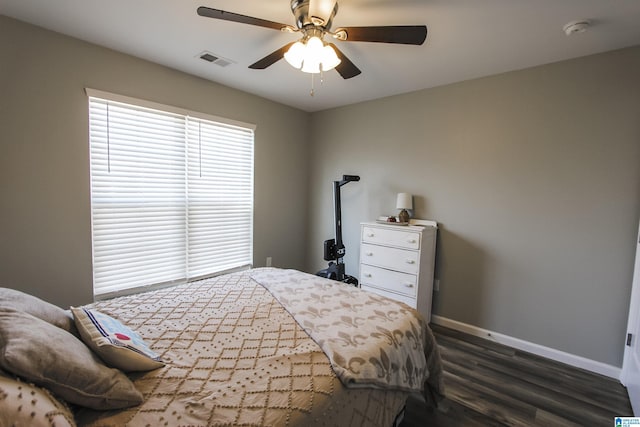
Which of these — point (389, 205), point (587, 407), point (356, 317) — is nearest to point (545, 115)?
point (389, 205)

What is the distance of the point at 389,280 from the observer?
3053mm

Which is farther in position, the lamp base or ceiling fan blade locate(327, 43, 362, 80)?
the lamp base

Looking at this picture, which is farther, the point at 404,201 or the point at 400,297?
the point at 404,201

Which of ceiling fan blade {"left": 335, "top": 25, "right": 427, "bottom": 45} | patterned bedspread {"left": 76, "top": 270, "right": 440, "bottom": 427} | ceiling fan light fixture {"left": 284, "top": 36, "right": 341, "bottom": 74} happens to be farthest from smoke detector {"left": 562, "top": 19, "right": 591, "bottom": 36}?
patterned bedspread {"left": 76, "top": 270, "right": 440, "bottom": 427}

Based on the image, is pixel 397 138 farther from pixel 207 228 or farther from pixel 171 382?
pixel 171 382

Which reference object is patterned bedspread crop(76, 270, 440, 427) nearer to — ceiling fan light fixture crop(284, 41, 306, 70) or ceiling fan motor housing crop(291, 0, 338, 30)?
ceiling fan light fixture crop(284, 41, 306, 70)

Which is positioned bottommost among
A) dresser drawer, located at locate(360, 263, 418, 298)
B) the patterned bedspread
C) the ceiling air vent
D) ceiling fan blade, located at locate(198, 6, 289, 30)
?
→ dresser drawer, located at locate(360, 263, 418, 298)

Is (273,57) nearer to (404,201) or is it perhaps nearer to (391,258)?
(404,201)

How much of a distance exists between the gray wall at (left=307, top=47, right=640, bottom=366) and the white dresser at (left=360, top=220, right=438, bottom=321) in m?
0.23

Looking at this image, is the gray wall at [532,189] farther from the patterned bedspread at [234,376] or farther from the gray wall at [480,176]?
the patterned bedspread at [234,376]

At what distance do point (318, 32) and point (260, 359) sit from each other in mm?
1746

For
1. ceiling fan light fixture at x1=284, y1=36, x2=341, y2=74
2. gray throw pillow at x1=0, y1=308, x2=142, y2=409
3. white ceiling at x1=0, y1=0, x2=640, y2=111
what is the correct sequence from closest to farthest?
gray throw pillow at x1=0, y1=308, x2=142, y2=409 < ceiling fan light fixture at x1=284, y1=36, x2=341, y2=74 < white ceiling at x1=0, y1=0, x2=640, y2=111

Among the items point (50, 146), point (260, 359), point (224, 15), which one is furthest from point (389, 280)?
point (50, 146)

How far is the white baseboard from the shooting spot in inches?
91.5
